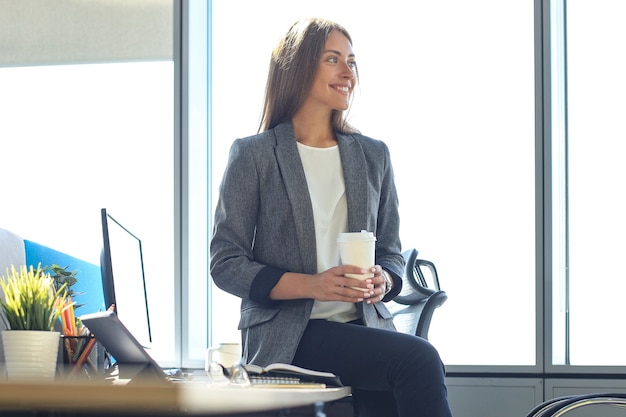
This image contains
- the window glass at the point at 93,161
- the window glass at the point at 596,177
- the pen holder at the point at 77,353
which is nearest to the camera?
the pen holder at the point at 77,353

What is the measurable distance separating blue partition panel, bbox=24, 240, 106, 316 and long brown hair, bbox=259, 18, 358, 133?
96 cm

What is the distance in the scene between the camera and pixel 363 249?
7.25 ft

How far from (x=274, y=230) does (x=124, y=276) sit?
42 cm

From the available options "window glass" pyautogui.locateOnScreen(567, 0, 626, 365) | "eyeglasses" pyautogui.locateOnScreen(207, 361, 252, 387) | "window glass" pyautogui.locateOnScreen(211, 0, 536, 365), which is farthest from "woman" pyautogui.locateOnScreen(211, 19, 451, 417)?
"window glass" pyautogui.locateOnScreen(567, 0, 626, 365)

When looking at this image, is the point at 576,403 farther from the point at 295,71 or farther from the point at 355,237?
the point at 295,71

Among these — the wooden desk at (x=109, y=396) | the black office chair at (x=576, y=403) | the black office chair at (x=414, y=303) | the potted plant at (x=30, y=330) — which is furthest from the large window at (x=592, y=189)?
the wooden desk at (x=109, y=396)

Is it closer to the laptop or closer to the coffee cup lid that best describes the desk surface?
the laptop

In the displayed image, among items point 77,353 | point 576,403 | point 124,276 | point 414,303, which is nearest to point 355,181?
point 414,303

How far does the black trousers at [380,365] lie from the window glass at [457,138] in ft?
3.60

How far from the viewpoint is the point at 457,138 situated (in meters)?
3.54

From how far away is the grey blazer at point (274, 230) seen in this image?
242cm

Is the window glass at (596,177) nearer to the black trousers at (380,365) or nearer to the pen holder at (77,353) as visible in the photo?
the black trousers at (380,365)

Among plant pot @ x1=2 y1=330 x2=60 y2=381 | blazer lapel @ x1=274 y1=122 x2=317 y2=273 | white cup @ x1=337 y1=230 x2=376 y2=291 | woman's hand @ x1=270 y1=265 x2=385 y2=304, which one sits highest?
blazer lapel @ x1=274 y1=122 x2=317 y2=273

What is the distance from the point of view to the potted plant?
162cm
